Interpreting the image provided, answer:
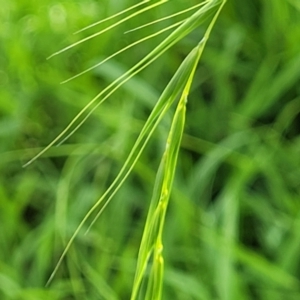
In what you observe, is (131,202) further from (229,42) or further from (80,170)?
(229,42)

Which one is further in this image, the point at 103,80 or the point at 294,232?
the point at 103,80

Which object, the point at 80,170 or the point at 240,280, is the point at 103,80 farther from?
the point at 240,280

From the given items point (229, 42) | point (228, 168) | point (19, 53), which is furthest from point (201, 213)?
point (19, 53)

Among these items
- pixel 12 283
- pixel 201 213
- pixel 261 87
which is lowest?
pixel 12 283

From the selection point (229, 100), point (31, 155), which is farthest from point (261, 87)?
point (31, 155)

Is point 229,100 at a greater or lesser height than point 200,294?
greater

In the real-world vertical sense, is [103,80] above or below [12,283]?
above
